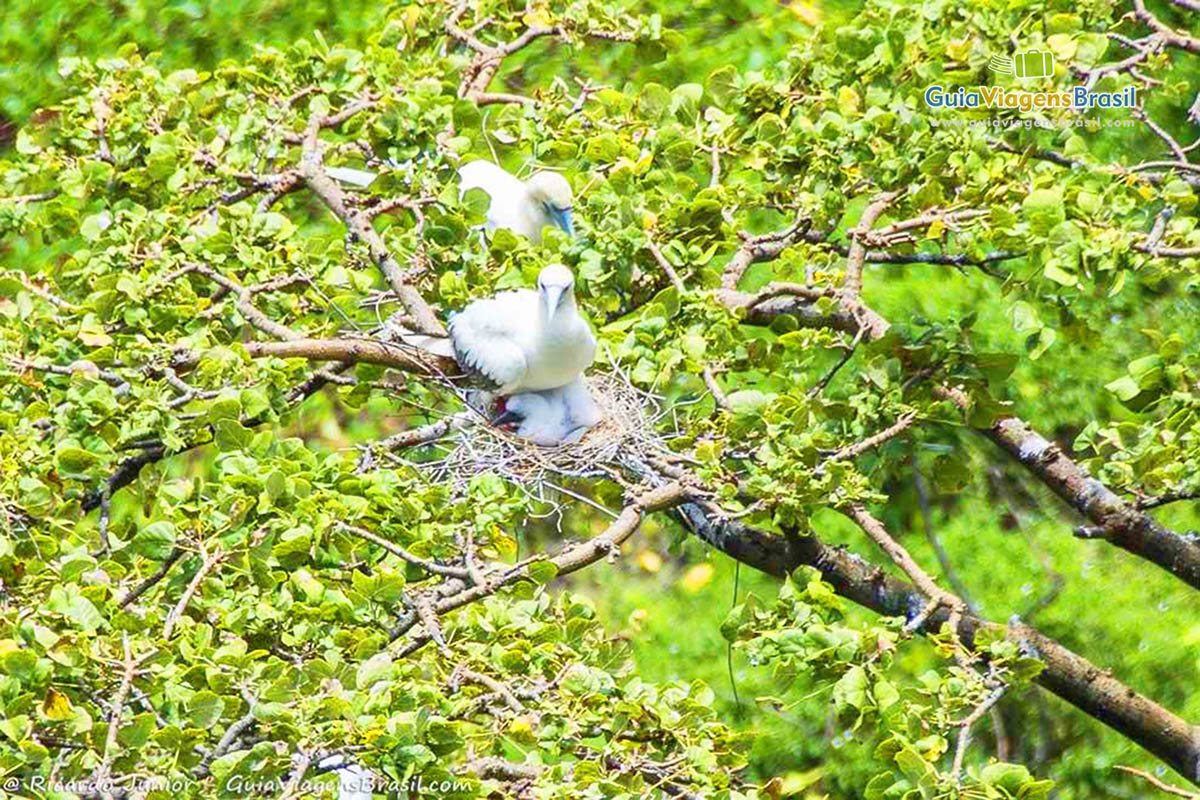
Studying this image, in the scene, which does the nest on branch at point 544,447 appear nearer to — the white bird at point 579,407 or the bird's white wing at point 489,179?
the white bird at point 579,407

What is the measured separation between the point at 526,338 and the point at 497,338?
45 mm

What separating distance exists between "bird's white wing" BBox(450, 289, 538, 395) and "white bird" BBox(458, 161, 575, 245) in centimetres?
38

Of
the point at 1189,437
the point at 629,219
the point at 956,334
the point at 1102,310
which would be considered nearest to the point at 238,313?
the point at 629,219

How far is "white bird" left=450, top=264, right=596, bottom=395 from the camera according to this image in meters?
2.61

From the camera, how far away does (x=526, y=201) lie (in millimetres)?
3188

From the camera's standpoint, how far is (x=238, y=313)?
2.61m

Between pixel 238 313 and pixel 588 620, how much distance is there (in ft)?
2.60

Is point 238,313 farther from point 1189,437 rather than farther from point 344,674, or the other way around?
point 1189,437

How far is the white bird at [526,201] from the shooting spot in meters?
3.12
